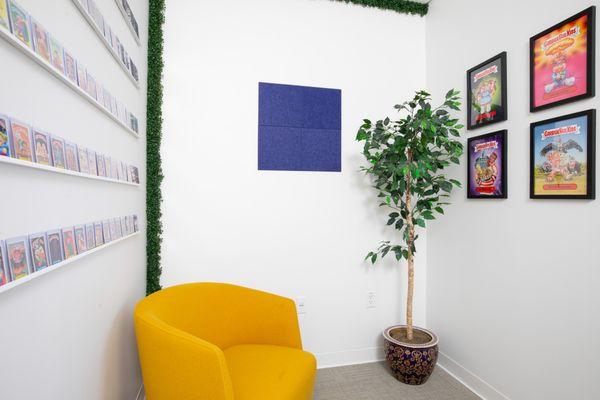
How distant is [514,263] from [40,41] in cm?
254

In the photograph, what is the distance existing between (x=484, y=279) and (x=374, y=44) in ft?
6.92

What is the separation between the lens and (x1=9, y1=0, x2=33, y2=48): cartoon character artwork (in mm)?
749

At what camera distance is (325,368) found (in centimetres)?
252

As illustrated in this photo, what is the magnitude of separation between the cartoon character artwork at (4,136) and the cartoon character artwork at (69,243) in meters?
0.37

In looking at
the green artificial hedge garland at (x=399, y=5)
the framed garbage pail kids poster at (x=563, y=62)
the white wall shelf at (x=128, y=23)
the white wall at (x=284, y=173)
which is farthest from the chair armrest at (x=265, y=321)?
the green artificial hedge garland at (x=399, y=5)

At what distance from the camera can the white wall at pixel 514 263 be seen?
1.63m

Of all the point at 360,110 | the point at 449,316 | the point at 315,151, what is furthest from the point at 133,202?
the point at 449,316

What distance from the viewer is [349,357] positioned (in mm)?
2600

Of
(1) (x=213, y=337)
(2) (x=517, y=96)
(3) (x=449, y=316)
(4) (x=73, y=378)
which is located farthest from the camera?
(3) (x=449, y=316)

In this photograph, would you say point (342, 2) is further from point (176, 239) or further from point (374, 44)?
point (176, 239)

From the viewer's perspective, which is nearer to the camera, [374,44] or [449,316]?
[449,316]

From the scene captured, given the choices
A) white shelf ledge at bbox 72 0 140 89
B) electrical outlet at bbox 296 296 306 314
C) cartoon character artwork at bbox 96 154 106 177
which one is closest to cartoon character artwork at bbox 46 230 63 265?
cartoon character artwork at bbox 96 154 106 177

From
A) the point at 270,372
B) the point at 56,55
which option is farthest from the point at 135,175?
the point at 270,372

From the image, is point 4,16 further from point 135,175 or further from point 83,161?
point 135,175
